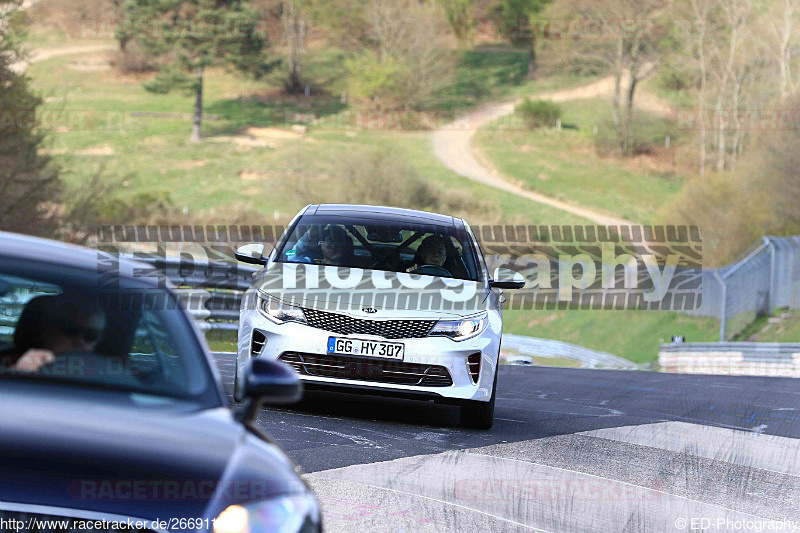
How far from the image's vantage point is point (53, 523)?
2.86m

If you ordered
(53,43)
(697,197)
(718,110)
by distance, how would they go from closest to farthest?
1. (697,197)
2. (718,110)
3. (53,43)

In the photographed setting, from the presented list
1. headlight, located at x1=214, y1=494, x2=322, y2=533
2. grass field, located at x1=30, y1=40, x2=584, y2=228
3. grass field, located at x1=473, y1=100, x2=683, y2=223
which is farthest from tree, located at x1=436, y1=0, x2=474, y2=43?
headlight, located at x1=214, y1=494, x2=322, y2=533

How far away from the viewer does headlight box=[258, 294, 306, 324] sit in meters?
8.76

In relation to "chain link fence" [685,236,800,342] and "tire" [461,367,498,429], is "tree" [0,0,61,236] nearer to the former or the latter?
"chain link fence" [685,236,800,342]

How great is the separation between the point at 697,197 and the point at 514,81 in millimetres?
69514

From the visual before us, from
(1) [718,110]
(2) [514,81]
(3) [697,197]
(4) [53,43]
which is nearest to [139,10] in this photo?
(4) [53,43]

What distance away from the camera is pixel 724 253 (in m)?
48.3

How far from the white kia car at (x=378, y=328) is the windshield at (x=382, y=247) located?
0.14ft

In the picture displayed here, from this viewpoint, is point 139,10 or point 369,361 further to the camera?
point 139,10

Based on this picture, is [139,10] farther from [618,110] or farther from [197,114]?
[618,110]

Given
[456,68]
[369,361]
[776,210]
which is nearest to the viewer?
[369,361]

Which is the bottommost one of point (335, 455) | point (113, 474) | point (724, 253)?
point (724, 253)

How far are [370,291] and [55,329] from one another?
5138mm

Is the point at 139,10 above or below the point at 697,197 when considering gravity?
above
